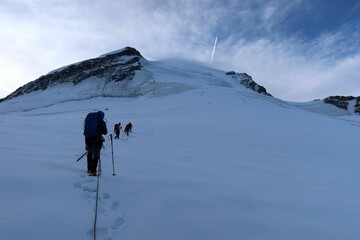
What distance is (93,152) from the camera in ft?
26.1

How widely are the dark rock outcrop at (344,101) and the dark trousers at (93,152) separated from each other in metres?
149

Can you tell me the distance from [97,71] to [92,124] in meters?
87.4

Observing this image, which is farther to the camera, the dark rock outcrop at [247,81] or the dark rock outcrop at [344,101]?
the dark rock outcrop at [344,101]

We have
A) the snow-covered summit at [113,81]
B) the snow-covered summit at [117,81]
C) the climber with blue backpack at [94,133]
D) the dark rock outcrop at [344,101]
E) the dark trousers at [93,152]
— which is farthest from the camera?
the dark rock outcrop at [344,101]

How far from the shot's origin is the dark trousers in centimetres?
773

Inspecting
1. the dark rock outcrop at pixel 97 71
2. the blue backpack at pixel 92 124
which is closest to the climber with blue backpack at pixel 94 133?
the blue backpack at pixel 92 124

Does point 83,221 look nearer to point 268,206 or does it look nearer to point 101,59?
point 268,206

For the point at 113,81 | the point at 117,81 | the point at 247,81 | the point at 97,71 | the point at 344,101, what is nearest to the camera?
the point at 117,81

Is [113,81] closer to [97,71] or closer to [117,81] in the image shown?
[117,81]

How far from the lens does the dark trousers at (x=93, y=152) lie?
7.73m

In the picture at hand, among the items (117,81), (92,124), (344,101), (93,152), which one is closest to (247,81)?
(117,81)

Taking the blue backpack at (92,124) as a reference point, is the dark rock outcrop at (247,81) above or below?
above

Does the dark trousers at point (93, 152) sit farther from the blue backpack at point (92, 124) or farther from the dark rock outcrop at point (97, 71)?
the dark rock outcrop at point (97, 71)

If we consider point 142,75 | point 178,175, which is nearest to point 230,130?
point 178,175
